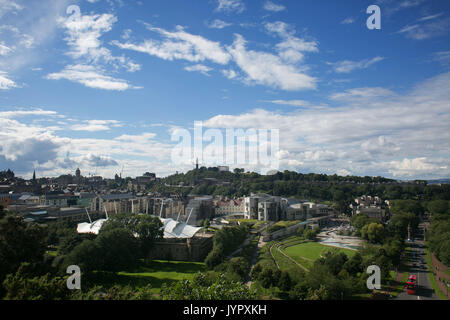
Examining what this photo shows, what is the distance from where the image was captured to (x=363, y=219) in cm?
4988

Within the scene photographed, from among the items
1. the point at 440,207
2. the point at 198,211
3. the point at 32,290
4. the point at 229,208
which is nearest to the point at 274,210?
the point at 229,208

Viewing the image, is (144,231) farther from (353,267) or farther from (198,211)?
(198,211)

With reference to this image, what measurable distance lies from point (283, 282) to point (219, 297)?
478 inches

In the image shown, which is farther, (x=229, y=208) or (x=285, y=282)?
(x=229, y=208)

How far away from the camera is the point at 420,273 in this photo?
98.1ft

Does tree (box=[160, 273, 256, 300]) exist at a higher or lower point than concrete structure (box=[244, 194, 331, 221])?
higher

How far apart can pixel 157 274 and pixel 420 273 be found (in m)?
23.5

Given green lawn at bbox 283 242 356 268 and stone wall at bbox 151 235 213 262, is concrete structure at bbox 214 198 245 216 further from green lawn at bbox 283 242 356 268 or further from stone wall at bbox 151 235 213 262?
stone wall at bbox 151 235 213 262

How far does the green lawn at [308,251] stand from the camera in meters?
34.1

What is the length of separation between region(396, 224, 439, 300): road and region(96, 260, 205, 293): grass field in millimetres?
16612

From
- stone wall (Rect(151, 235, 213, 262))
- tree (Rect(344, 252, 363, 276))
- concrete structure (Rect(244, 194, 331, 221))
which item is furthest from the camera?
concrete structure (Rect(244, 194, 331, 221))

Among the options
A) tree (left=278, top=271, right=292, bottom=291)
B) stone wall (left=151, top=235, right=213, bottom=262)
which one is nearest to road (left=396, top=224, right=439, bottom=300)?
tree (left=278, top=271, right=292, bottom=291)

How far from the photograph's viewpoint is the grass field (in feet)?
85.7
